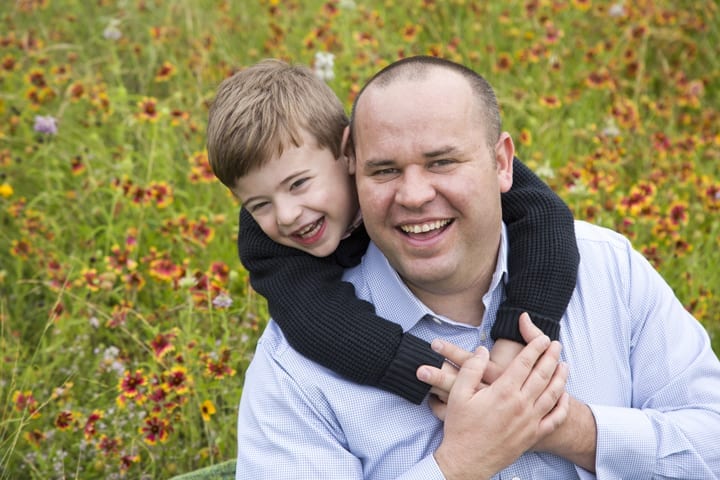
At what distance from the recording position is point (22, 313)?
359cm

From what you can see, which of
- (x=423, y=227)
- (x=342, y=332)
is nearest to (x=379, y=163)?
(x=423, y=227)

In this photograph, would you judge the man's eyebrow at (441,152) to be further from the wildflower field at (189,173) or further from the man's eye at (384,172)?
the wildflower field at (189,173)

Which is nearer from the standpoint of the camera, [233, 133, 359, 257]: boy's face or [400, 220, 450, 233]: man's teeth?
[400, 220, 450, 233]: man's teeth

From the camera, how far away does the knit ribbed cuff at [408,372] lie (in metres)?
1.92

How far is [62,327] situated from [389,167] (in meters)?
1.59

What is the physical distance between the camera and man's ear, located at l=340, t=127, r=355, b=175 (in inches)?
84.8

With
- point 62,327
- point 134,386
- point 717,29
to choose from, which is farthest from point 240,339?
point 717,29

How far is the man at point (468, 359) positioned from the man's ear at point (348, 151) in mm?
118

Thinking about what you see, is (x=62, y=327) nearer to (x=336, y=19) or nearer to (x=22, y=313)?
(x=22, y=313)

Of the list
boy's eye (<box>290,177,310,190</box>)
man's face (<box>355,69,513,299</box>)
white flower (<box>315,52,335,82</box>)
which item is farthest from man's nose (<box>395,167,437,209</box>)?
white flower (<box>315,52,335,82</box>)

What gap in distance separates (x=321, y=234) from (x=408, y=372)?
428 mm

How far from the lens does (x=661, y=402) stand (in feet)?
6.88

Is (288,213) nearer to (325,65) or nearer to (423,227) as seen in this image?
(423,227)

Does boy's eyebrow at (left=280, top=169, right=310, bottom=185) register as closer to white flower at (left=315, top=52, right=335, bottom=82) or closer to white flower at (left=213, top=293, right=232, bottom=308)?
white flower at (left=213, top=293, right=232, bottom=308)
